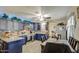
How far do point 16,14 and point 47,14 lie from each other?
19.5 inches

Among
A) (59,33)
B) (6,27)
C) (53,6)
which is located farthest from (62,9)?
(6,27)

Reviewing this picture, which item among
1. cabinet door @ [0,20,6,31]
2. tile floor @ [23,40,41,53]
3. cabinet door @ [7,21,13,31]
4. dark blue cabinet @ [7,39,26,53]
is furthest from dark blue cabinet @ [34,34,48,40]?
cabinet door @ [0,20,6,31]

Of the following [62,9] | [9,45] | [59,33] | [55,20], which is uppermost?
[62,9]

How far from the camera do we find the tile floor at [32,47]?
2787mm

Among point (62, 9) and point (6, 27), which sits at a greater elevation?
point (62, 9)

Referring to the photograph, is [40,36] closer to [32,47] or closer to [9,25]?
[32,47]

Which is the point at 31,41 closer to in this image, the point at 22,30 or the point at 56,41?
the point at 22,30

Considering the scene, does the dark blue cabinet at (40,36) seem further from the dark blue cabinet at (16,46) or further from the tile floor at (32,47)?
the dark blue cabinet at (16,46)

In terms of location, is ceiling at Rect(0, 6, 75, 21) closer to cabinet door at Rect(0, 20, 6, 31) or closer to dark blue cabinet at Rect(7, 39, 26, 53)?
cabinet door at Rect(0, 20, 6, 31)

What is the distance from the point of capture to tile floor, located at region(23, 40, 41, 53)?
9.14 ft

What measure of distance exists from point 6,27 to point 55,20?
30.9 inches
